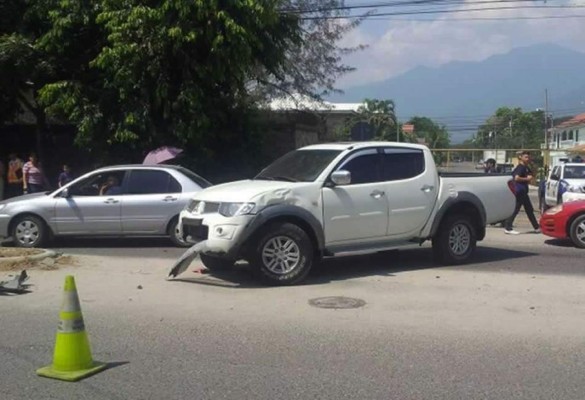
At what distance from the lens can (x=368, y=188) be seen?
34.1ft

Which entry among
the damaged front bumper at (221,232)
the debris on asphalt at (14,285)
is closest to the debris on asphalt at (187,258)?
the damaged front bumper at (221,232)

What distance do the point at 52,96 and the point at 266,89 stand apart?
1018 centimetres

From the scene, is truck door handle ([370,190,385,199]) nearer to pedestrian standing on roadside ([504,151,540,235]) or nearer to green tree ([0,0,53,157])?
pedestrian standing on roadside ([504,151,540,235])

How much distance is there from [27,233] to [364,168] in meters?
6.47

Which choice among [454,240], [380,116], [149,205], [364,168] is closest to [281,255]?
[364,168]

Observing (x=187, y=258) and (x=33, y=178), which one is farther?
(x=33, y=178)

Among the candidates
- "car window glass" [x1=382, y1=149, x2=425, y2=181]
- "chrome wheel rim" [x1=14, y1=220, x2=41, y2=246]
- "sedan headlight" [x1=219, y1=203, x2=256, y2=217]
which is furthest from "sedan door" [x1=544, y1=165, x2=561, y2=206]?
"chrome wheel rim" [x1=14, y1=220, x2=41, y2=246]

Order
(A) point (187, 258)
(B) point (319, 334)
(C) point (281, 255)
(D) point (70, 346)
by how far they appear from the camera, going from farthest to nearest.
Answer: (A) point (187, 258)
(C) point (281, 255)
(B) point (319, 334)
(D) point (70, 346)

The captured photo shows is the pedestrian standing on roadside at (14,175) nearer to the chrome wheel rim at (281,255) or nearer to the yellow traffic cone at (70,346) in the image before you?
the chrome wheel rim at (281,255)

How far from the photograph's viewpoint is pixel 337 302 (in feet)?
28.6

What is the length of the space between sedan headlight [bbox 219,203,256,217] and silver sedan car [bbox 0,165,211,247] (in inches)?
161

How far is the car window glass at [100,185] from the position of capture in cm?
1352

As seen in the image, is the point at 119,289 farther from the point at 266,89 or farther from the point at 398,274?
the point at 266,89

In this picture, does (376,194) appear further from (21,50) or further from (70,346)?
(21,50)
